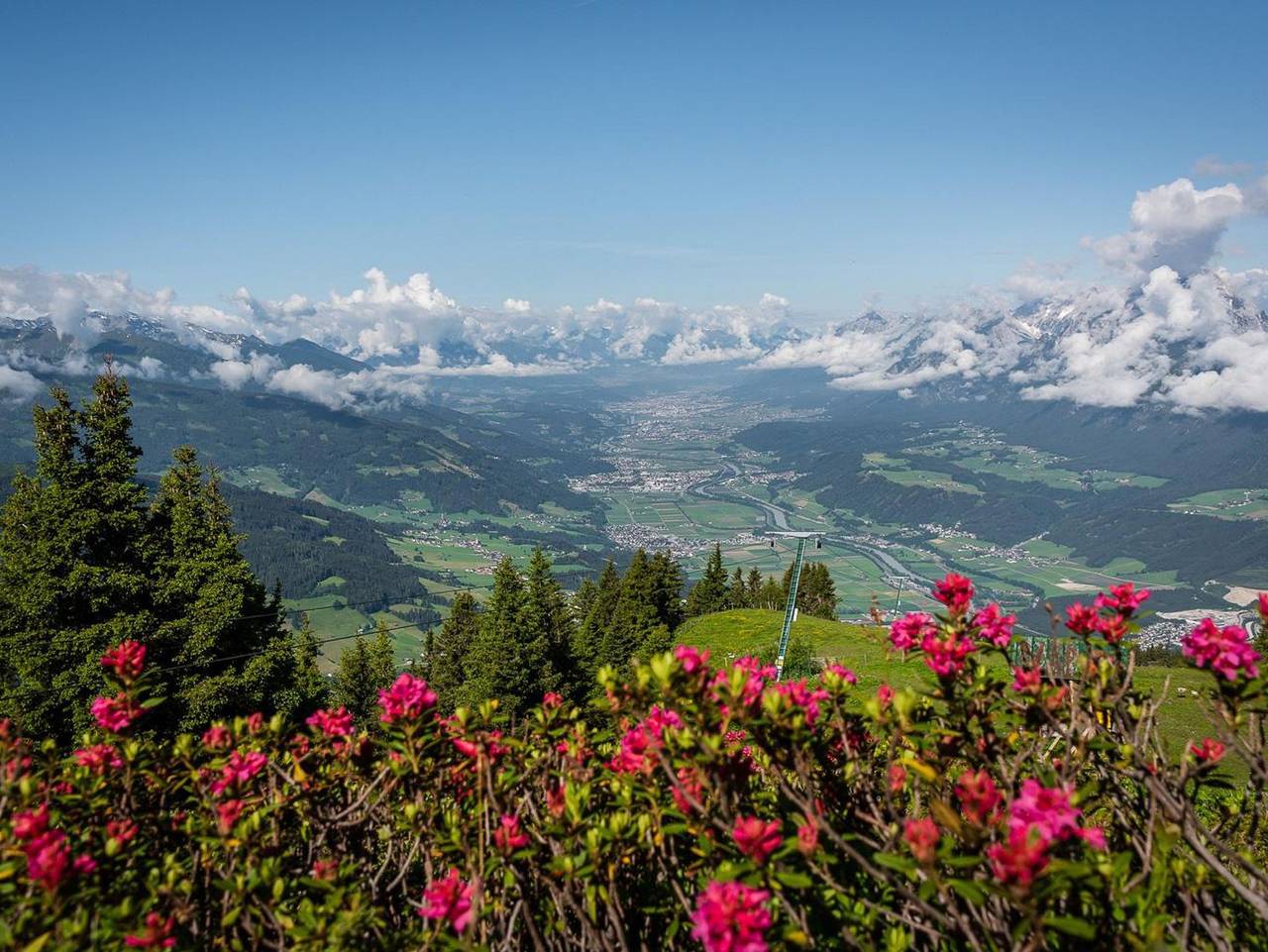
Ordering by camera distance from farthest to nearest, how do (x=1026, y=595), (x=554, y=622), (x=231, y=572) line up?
(x=1026, y=595) → (x=554, y=622) → (x=231, y=572)

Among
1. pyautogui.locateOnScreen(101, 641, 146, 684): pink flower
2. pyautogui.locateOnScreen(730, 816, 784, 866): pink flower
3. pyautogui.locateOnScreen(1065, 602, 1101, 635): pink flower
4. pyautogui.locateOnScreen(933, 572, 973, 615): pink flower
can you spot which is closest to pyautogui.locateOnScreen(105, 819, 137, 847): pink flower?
pyautogui.locateOnScreen(101, 641, 146, 684): pink flower

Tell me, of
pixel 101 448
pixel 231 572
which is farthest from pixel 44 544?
pixel 231 572

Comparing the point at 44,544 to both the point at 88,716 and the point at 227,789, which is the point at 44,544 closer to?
the point at 88,716

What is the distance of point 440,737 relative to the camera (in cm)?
377

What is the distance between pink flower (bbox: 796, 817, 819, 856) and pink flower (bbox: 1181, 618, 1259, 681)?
169cm

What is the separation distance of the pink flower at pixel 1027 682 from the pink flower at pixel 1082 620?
1.36 feet

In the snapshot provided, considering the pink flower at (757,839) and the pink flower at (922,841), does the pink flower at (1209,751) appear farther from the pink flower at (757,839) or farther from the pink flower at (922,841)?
the pink flower at (757,839)

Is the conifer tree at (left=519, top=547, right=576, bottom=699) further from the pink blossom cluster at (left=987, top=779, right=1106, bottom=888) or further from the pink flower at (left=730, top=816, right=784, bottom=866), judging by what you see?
the pink blossom cluster at (left=987, top=779, right=1106, bottom=888)

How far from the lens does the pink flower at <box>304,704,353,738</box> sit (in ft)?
13.0

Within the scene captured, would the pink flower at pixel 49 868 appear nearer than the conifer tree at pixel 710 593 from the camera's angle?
Yes

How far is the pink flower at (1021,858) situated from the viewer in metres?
1.79

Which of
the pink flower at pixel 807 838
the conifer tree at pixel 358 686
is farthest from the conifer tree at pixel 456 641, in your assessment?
the pink flower at pixel 807 838

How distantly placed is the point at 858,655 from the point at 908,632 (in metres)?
22.4

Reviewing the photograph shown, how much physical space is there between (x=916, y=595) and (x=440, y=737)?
177031mm
